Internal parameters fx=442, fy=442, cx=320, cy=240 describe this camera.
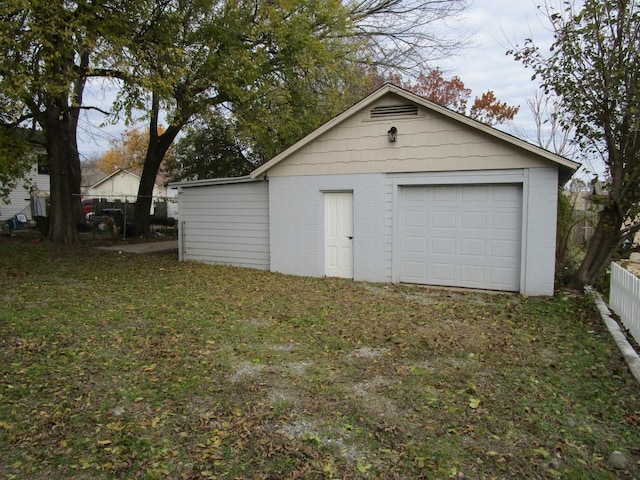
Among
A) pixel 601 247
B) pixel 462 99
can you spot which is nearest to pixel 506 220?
pixel 601 247

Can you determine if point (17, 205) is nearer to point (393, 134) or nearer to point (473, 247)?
point (393, 134)

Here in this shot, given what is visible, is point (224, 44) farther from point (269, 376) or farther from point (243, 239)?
point (269, 376)

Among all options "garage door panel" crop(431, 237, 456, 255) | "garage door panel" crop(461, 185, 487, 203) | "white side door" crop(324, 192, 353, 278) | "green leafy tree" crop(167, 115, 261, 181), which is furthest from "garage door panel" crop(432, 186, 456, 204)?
"green leafy tree" crop(167, 115, 261, 181)

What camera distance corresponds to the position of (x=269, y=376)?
451 cm

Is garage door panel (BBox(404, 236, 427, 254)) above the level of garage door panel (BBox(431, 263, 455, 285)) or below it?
above

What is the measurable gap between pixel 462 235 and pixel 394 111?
9.51ft

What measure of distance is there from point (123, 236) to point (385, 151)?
13870mm

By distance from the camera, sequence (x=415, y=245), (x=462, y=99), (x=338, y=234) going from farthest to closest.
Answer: (x=462, y=99) < (x=338, y=234) < (x=415, y=245)

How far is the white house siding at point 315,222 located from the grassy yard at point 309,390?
215 cm

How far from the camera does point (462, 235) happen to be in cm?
884

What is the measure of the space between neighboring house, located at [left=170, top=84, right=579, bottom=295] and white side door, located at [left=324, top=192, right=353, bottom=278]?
2 centimetres

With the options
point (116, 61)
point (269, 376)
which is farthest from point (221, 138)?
point (269, 376)

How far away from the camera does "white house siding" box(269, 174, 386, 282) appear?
31.3 feet

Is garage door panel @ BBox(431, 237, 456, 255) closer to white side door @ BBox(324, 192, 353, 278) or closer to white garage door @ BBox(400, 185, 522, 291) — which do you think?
white garage door @ BBox(400, 185, 522, 291)
